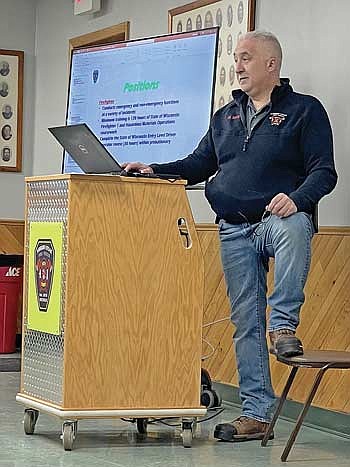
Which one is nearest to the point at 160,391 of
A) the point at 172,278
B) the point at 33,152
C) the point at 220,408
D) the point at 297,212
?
the point at 172,278

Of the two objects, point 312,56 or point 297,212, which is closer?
point 297,212

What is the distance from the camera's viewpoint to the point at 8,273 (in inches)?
297

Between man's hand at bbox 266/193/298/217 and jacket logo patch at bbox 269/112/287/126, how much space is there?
0.35m

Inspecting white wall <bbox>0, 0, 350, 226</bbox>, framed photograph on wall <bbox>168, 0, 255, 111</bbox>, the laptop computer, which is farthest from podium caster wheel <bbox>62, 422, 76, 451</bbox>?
framed photograph on wall <bbox>168, 0, 255, 111</bbox>

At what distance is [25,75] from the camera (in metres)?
8.12

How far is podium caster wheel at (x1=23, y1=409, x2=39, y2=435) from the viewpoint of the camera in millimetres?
4273

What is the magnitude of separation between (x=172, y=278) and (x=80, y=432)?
→ 80 cm

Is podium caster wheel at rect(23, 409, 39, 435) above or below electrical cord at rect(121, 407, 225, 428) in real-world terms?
above

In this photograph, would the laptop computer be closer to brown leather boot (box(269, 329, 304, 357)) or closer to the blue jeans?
the blue jeans

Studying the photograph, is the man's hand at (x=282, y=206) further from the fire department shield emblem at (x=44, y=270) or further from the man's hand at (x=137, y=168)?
the fire department shield emblem at (x=44, y=270)

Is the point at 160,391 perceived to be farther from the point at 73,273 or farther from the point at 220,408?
the point at 220,408

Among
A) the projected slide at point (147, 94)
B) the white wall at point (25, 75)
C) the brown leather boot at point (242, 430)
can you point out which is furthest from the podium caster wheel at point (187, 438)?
the white wall at point (25, 75)

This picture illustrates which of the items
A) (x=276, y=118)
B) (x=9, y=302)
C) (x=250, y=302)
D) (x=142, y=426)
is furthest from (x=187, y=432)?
(x=9, y=302)

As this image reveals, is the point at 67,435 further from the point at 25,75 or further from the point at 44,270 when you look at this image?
the point at 25,75
